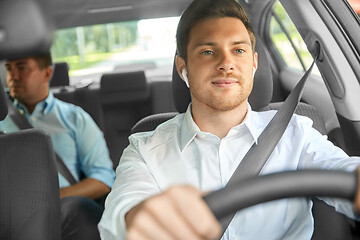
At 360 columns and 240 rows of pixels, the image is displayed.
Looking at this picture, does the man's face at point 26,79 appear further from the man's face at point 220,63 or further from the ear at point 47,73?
the man's face at point 220,63

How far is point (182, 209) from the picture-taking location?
2.18ft

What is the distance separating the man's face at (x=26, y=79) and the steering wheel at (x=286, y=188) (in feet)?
6.35

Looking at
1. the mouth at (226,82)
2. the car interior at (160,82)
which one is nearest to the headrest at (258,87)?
the car interior at (160,82)

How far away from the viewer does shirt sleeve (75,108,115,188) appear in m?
2.33

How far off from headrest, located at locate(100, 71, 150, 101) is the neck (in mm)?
2171

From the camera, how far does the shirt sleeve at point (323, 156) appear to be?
4.07 ft

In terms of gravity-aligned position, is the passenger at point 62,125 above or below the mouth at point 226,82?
below

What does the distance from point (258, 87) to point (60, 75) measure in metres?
2.48

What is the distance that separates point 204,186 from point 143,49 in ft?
9.18

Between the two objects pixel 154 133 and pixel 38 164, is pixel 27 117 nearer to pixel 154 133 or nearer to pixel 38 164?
pixel 38 164

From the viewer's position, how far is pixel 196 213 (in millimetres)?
663

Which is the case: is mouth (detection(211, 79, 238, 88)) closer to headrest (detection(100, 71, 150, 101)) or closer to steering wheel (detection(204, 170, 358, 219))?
steering wheel (detection(204, 170, 358, 219))

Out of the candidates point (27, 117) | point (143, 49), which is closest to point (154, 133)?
point (27, 117)

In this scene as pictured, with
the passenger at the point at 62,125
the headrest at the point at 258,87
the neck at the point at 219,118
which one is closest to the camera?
the neck at the point at 219,118
